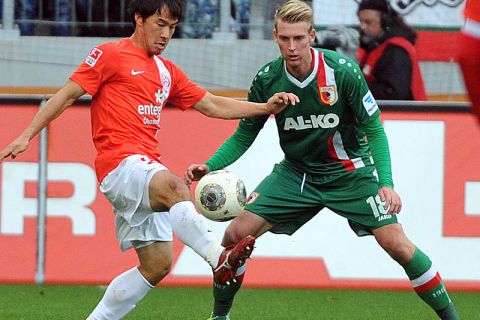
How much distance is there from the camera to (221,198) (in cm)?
604

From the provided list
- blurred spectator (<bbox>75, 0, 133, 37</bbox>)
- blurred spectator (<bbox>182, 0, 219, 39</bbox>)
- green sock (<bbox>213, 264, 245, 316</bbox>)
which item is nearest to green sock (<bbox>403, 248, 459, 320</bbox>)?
green sock (<bbox>213, 264, 245, 316</bbox>)

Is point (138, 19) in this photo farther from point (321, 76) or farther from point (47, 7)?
point (47, 7)

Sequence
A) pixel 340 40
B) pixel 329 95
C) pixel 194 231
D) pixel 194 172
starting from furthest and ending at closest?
pixel 340 40
pixel 329 95
pixel 194 172
pixel 194 231

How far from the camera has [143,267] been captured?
5906 millimetres

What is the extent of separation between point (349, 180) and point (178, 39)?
4658 millimetres

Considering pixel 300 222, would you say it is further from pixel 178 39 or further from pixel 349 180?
pixel 178 39

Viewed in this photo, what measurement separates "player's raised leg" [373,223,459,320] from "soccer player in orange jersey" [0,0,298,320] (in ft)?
3.14

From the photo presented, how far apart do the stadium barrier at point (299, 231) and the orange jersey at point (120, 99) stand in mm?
2758

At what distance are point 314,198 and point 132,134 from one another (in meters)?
1.28

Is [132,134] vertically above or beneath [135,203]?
above

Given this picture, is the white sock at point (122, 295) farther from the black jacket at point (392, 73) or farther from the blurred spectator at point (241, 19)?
the blurred spectator at point (241, 19)

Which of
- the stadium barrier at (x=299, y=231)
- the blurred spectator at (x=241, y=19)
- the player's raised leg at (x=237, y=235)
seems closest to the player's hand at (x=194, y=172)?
the player's raised leg at (x=237, y=235)

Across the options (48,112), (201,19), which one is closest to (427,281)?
(48,112)

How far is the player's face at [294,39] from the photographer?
6.16 meters
